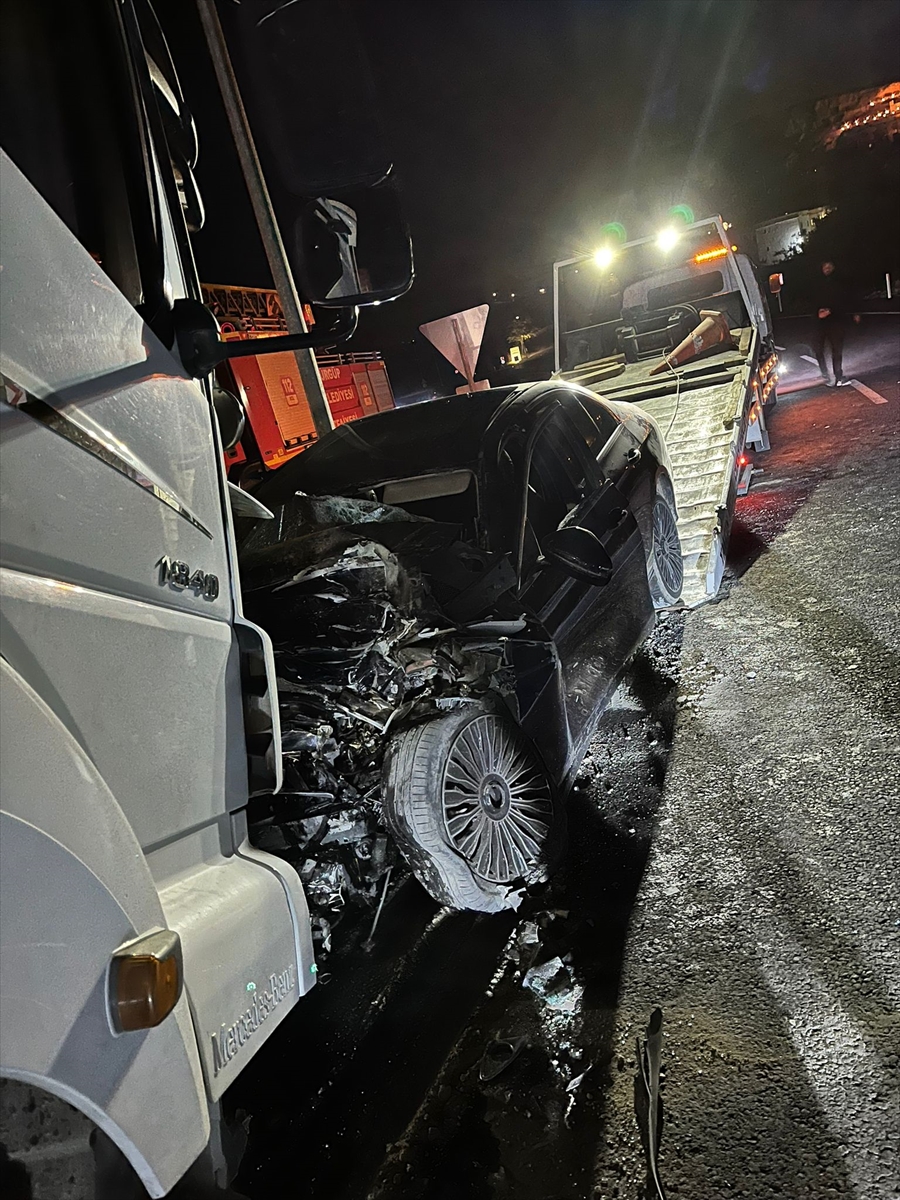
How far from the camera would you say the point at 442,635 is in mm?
2902

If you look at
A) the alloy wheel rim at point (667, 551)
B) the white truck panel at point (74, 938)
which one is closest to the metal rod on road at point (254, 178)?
the alloy wheel rim at point (667, 551)

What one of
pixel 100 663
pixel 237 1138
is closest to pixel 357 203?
pixel 100 663

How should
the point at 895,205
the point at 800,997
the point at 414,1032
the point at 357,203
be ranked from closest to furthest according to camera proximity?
the point at 357,203 → the point at 800,997 → the point at 414,1032 → the point at 895,205

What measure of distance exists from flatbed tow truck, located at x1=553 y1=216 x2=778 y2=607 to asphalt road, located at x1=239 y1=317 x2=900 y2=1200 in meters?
1.78

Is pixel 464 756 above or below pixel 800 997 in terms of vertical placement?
above

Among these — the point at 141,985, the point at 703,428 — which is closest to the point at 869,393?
the point at 703,428

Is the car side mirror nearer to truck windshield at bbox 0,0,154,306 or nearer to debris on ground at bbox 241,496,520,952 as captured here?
debris on ground at bbox 241,496,520,952

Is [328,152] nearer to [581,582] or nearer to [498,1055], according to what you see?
[581,582]

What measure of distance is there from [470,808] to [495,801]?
155 mm

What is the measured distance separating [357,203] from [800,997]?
8.10 ft

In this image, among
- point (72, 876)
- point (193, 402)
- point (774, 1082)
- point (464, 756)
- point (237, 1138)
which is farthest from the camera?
point (464, 756)

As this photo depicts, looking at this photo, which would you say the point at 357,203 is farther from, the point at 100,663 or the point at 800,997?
the point at 800,997

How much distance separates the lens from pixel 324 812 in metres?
2.55

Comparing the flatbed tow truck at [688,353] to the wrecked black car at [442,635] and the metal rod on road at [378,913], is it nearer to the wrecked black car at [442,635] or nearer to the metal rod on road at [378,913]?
the wrecked black car at [442,635]
